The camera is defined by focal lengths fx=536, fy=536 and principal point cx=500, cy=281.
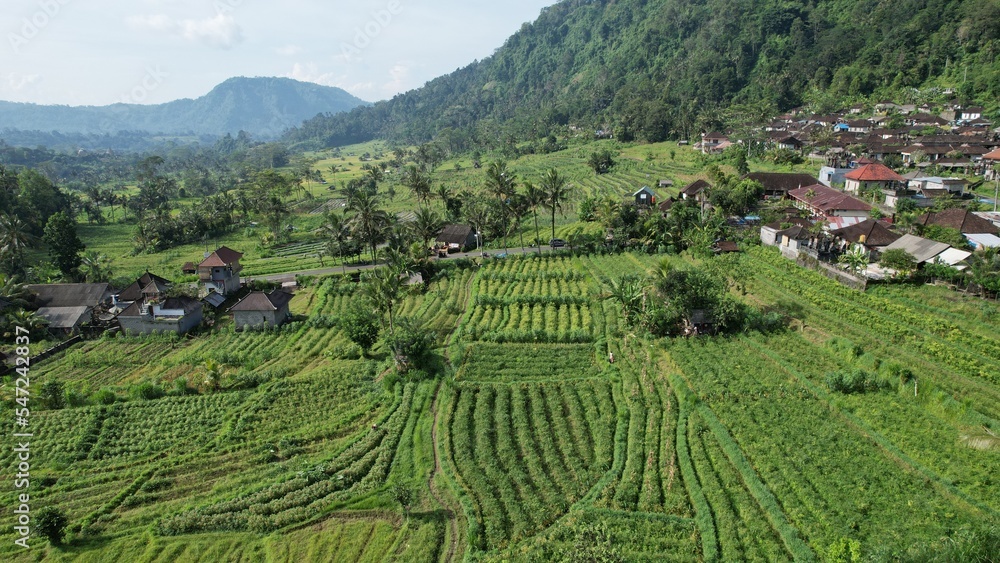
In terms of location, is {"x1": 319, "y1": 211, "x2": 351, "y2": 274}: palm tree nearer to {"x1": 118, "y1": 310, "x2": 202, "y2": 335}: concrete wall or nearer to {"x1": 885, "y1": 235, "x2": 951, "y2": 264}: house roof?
{"x1": 118, "y1": 310, "x2": 202, "y2": 335}: concrete wall

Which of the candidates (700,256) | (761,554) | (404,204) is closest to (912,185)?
(700,256)

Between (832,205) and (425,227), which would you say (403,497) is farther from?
(832,205)

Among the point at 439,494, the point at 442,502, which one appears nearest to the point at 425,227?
the point at 439,494

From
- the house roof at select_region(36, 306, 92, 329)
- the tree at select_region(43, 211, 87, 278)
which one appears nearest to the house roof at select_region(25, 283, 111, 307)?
the house roof at select_region(36, 306, 92, 329)

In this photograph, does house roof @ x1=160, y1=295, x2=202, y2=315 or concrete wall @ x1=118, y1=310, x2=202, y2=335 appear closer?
concrete wall @ x1=118, y1=310, x2=202, y2=335

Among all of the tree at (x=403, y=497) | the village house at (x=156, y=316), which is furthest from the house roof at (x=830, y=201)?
the village house at (x=156, y=316)

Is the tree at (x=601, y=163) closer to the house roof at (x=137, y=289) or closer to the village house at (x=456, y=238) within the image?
the village house at (x=456, y=238)
